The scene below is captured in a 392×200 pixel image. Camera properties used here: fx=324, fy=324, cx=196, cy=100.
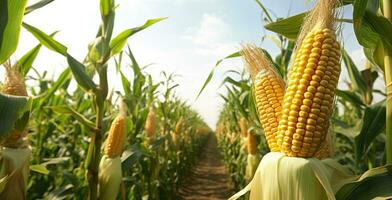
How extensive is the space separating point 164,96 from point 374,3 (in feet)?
17.6

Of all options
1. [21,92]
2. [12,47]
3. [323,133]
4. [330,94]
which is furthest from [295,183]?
[21,92]

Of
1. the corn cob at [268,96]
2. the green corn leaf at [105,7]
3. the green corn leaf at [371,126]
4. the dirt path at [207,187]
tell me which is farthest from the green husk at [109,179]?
the dirt path at [207,187]

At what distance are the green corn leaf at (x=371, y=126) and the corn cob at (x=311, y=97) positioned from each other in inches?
26.5

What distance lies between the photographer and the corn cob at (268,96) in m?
1.53

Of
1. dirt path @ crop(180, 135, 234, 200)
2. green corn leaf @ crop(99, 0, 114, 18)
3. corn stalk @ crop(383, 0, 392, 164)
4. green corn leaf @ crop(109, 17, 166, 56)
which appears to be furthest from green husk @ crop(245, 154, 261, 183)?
dirt path @ crop(180, 135, 234, 200)

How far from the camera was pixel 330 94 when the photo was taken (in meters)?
1.33

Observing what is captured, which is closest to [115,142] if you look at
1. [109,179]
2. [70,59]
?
[109,179]

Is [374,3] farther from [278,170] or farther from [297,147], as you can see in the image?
[278,170]

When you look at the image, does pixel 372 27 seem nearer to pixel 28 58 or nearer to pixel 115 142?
pixel 115 142

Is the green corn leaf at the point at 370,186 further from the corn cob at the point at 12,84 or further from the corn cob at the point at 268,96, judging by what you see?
the corn cob at the point at 12,84

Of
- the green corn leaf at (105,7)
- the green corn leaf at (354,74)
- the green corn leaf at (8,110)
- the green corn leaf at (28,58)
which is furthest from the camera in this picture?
the green corn leaf at (354,74)

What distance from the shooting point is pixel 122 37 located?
8.94ft

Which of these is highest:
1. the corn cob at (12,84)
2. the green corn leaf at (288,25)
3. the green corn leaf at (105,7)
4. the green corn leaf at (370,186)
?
the green corn leaf at (105,7)

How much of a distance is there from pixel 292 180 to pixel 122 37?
1.94 meters
